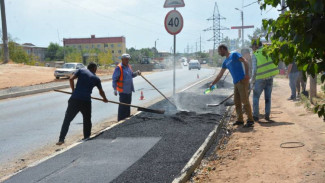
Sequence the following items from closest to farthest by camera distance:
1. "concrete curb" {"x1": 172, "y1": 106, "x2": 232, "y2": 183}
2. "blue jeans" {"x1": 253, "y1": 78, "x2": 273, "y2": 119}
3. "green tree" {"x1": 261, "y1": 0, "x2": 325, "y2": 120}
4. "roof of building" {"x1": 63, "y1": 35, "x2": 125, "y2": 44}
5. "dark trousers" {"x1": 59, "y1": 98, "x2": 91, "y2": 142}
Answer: "green tree" {"x1": 261, "y1": 0, "x2": 325, "y2": 120}, "concrete curb" {"x1": 172, "y1": 106, "x2": 232, "y2": 183}, "dark trousers" {"x1": 59, "y1": 98, "x2": 91, "y2": 142}, "blue jeans" {"x1": 253, "y1": 78, "x2": 273, "y2": 119}, "roof of building" {"x1": 63, "y1": 35, "x2": 125, "y2": 44}

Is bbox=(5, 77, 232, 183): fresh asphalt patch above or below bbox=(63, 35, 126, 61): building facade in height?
below

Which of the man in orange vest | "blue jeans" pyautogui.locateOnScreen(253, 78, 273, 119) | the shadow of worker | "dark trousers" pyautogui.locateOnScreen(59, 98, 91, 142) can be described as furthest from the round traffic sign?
"dark trousers" pyautogui.locateOnScreen(59, 98, 91, 142)

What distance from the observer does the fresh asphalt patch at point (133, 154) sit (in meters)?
4.44

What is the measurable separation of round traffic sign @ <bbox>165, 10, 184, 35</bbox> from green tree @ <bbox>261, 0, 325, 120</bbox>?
20.1ft

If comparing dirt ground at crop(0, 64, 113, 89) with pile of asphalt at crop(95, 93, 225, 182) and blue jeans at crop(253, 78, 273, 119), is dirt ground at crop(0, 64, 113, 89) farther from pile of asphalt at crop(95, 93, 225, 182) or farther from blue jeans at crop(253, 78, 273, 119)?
blue jeans at crop(253, 78, 273, 119)

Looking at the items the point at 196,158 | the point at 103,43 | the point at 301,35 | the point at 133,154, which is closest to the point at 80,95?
the point at 133,154

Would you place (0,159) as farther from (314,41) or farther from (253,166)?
(314,41)

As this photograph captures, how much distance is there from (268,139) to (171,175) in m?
2.47

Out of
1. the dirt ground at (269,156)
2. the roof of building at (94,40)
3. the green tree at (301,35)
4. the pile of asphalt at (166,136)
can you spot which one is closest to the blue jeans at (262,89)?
the dirt ground at (269,156)

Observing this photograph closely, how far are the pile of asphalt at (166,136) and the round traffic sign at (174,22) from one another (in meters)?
1.93

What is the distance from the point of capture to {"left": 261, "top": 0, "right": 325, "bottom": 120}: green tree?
2.12 meters

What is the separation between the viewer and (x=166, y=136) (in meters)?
6.44

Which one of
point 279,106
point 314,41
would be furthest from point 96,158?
point 279,106

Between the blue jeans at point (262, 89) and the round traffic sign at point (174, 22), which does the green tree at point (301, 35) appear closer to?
the blue jeans at point (262, 89)
